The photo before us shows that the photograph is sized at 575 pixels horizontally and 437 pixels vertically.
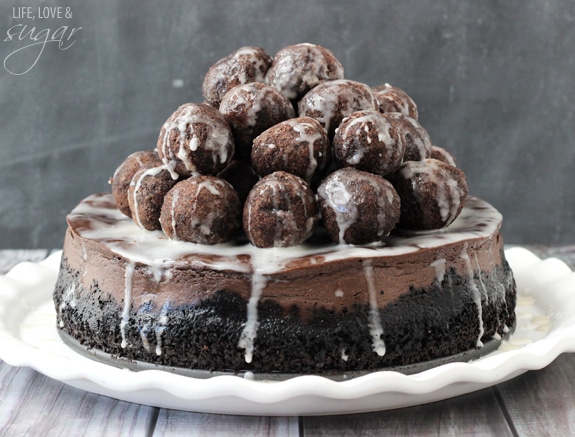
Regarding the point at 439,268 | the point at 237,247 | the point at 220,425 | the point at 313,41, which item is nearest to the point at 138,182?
the point at 237,247

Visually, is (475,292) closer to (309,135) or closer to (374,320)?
(374,320)

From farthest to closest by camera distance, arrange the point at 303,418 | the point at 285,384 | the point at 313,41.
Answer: the point at 313,41
the point at 303,418
the point at 285,384

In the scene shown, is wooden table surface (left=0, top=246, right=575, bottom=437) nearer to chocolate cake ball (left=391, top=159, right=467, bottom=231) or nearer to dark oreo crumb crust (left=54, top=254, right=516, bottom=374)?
dark oreo crumb crust (left=54, top=254, right=516, bottom=374)

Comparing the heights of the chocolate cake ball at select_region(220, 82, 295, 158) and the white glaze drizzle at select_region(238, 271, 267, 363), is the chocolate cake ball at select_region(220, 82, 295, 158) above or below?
above

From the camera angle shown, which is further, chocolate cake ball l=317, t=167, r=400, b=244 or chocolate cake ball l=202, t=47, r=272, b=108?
chocolate cake ball l=202, t=47, r=272, b=108

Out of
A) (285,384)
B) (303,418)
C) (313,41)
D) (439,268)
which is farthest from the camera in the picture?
(313,41)

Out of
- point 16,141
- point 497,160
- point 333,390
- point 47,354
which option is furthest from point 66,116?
point 333,390

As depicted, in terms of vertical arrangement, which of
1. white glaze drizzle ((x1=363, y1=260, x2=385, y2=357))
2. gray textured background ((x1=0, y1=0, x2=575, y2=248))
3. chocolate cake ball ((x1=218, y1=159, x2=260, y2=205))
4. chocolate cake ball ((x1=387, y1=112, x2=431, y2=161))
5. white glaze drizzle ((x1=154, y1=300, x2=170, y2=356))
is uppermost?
chocolate cake ball ((x1=387, y1=112, x2=431, y2=161))

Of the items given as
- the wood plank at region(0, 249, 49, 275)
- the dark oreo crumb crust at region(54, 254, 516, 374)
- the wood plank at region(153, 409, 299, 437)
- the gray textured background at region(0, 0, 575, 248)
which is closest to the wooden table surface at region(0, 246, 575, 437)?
the wood plank at region(153, 409, 299, 437)
